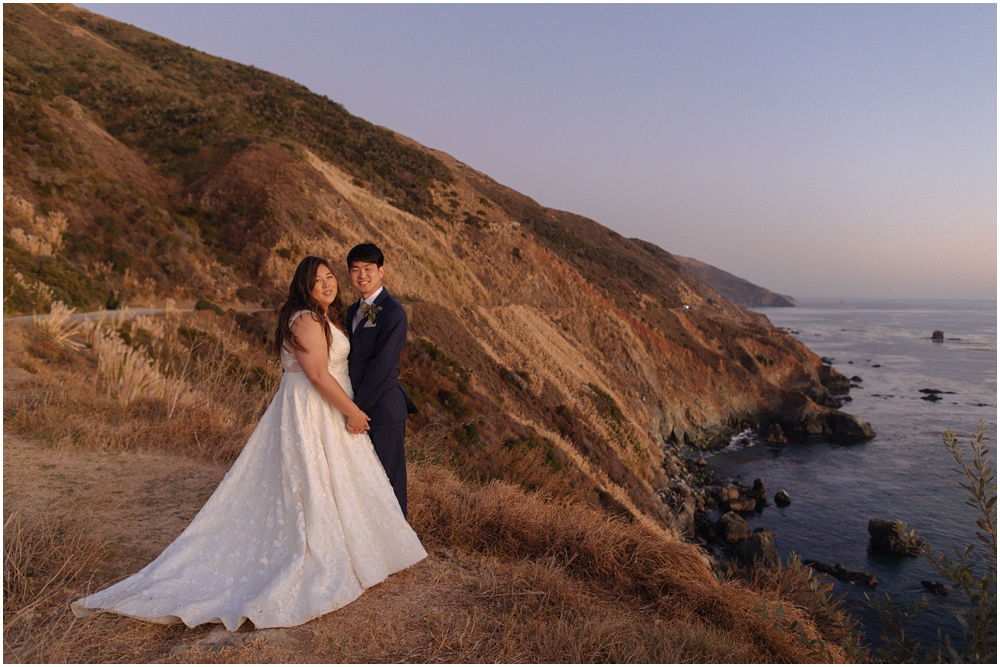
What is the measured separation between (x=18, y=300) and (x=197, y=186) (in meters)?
14.2

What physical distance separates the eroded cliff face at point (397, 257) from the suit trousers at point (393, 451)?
388 centimetres

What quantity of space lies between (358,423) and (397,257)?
24199mm

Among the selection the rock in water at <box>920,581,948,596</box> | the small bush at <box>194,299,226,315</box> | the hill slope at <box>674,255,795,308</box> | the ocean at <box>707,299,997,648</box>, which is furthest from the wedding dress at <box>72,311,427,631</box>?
the hill slope at <box>674,255,795,308</box>

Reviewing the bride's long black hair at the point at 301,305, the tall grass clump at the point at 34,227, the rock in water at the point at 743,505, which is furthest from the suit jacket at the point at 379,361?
the rock in water at the point at 743,505

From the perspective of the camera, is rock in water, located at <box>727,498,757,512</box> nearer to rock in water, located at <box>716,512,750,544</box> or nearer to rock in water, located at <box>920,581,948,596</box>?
rock in water, located at <box>716,512,750,544</box>

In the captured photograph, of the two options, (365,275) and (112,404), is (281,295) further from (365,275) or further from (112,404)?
(365,275)

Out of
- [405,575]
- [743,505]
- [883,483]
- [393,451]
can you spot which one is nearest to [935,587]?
[743,505]

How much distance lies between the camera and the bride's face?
11.9 ft

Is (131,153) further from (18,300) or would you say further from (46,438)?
(46,438)

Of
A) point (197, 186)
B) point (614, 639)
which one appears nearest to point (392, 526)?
point (614, 639)

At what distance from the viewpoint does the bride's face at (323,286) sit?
3.63 metres

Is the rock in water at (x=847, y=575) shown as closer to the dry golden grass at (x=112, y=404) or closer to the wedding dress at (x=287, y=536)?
the dry golden grass at (x=112, y=404)

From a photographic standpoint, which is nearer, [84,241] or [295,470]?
[295,470]

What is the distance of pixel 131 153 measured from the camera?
82.9ft
